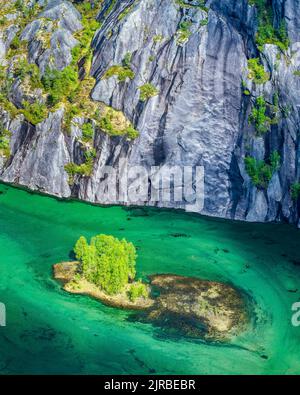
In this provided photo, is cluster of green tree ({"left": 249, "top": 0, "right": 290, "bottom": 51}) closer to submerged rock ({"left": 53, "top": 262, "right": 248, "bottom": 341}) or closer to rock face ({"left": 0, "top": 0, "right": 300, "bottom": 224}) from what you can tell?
rock face ({"left": 0, "top": 0, "right": 300, "bottom": 224})

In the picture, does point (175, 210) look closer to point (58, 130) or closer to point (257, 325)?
point (58, 130)

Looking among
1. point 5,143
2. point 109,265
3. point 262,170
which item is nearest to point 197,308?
point 109,265

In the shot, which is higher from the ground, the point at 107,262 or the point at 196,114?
the point at 196,114

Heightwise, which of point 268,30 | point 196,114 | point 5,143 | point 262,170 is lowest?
point 262,170

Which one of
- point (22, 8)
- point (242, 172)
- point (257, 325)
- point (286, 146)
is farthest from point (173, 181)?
point (22, 8)

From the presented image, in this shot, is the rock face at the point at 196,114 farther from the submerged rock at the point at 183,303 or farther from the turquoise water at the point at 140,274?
the submerged rock at the point at 183,303

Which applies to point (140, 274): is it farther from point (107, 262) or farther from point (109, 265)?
point (107, 262)

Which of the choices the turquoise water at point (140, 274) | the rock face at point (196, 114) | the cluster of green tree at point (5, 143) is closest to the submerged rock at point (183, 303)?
the turquoise water at point (140, 274)
